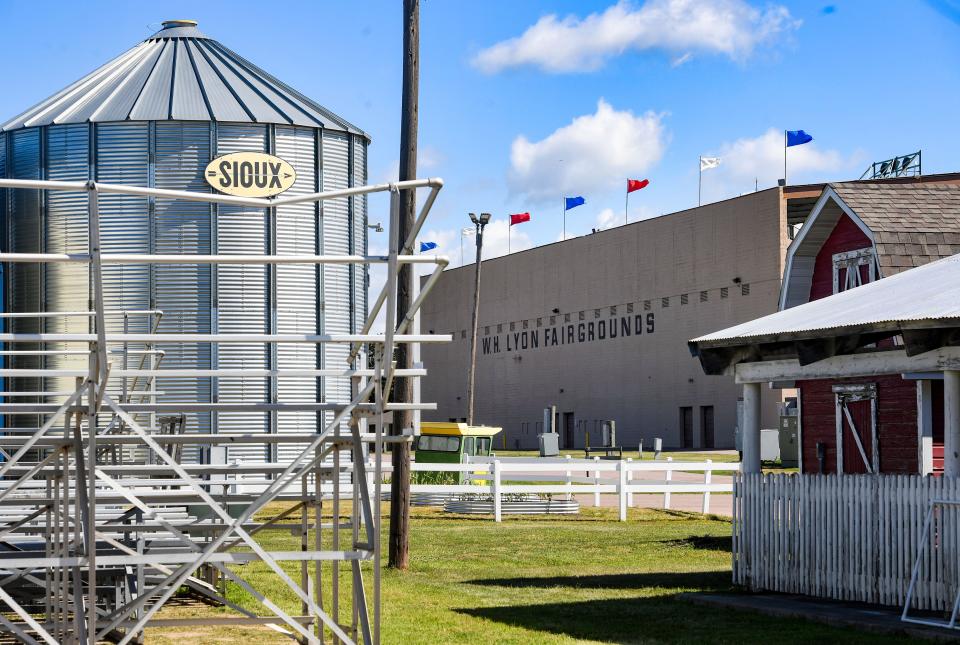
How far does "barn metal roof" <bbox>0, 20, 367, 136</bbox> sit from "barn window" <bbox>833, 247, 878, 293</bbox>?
1137cm

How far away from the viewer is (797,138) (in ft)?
201

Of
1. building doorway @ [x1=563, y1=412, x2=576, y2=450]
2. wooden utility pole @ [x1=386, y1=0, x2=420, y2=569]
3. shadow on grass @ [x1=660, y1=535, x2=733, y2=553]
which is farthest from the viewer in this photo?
building doorway @ [x1=563, y1=412, x2=576, y2=450]

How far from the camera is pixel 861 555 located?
44.3 feet

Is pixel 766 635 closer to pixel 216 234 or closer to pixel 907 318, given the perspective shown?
pixel 907 318

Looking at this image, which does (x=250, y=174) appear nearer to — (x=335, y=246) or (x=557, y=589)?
(x=335, y=246)

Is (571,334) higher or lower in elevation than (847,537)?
higher

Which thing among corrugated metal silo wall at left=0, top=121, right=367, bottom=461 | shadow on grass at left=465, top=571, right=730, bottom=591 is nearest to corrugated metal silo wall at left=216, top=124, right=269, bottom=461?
corrugated metal silo wall at left=0, top=121, right=367, bottom=461

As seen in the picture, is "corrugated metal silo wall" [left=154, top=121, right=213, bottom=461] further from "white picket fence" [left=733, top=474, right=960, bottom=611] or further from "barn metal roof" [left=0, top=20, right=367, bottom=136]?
"white picket fence" [left=733, top=474, right=960, bottom=611]

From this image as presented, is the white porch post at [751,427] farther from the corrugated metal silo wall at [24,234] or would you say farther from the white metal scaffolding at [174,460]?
the corrugated metal silo wall at [24,234]

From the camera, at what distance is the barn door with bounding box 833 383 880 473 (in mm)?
22594

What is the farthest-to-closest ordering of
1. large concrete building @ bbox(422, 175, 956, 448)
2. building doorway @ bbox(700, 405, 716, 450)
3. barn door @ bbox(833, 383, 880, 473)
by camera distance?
building doorway @ bbox(700, 405, 716, 450)
large concrete building @ bbox(422, 175, 956, 448)
barn door @ bbox(833, 383, 880, 473)

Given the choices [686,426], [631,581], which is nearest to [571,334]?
[686,426]

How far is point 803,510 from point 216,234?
17.2 m

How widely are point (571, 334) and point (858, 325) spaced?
58.0 metres
